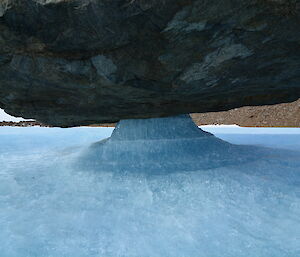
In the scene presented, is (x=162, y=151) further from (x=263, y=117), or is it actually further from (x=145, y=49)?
(x=263, y=117)

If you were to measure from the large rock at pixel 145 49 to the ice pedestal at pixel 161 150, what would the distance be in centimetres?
91

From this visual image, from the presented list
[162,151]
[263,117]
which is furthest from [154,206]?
[263,117]

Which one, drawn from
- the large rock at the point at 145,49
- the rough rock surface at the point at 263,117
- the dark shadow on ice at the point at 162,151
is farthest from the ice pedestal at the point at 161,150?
the rough rock surface at the point at 263,117

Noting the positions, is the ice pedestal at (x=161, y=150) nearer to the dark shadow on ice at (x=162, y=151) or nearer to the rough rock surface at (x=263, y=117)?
the dark shadow on ice at (x=162, y=151)

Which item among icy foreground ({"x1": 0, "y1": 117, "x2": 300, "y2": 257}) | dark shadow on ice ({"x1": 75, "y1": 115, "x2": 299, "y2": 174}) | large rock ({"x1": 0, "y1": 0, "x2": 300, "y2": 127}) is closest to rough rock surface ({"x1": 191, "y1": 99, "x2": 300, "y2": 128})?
dark shadow on ice ({"x1": 75, "y1": 115, "x2": 299, "y2": 174})

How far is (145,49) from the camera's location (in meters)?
2.15

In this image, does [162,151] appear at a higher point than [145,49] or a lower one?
lower

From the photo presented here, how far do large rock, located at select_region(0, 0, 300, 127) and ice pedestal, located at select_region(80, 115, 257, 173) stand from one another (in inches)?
35.8

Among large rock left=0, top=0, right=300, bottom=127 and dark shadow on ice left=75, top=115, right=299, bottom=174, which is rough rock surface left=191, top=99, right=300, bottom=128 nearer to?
dark shadow on ice left=75, top=115, right=299, bottom=174

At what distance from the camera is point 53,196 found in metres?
2.39

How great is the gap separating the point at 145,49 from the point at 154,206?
4.41 ft

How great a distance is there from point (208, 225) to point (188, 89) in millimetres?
1512

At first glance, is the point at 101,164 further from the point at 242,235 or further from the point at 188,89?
the point at 242,235

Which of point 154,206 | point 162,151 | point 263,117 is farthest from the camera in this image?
point 263,117
